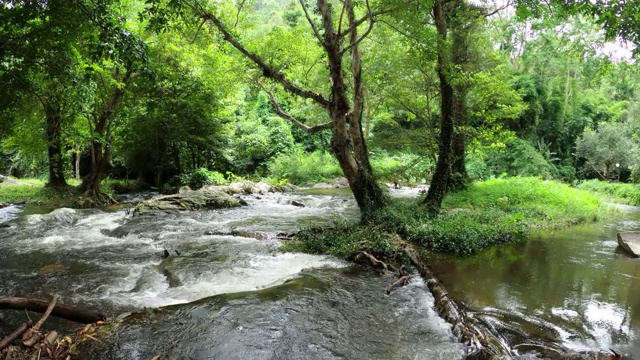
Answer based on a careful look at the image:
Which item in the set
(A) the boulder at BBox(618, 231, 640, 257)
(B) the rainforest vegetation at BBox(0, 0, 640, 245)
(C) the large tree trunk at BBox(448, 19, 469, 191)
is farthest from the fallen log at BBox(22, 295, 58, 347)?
(C) the large tree trunk at BBox(448, 19, 469, 191)

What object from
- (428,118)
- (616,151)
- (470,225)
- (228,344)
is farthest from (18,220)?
(616,151)

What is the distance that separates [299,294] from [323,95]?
12.3 m

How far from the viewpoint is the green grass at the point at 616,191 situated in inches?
838

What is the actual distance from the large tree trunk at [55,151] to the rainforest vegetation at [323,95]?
0.26 feet

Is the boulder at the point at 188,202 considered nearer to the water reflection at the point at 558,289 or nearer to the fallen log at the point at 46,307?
the fallen log at the point at 46,307

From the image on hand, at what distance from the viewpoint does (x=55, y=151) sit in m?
19.8

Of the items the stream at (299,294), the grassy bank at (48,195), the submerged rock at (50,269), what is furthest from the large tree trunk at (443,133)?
A: the grassy bank at (48,195)

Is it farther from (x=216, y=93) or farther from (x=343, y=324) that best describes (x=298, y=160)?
(x=343, y=324)

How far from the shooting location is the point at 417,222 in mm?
9594

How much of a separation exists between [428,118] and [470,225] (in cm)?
694

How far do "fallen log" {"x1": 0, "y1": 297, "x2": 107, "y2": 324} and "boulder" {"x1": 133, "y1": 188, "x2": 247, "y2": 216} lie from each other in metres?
8.76

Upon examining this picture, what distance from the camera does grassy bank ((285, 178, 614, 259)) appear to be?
8.14 metres

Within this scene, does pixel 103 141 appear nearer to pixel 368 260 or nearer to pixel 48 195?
pixel 48 195

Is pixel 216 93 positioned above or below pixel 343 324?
above
